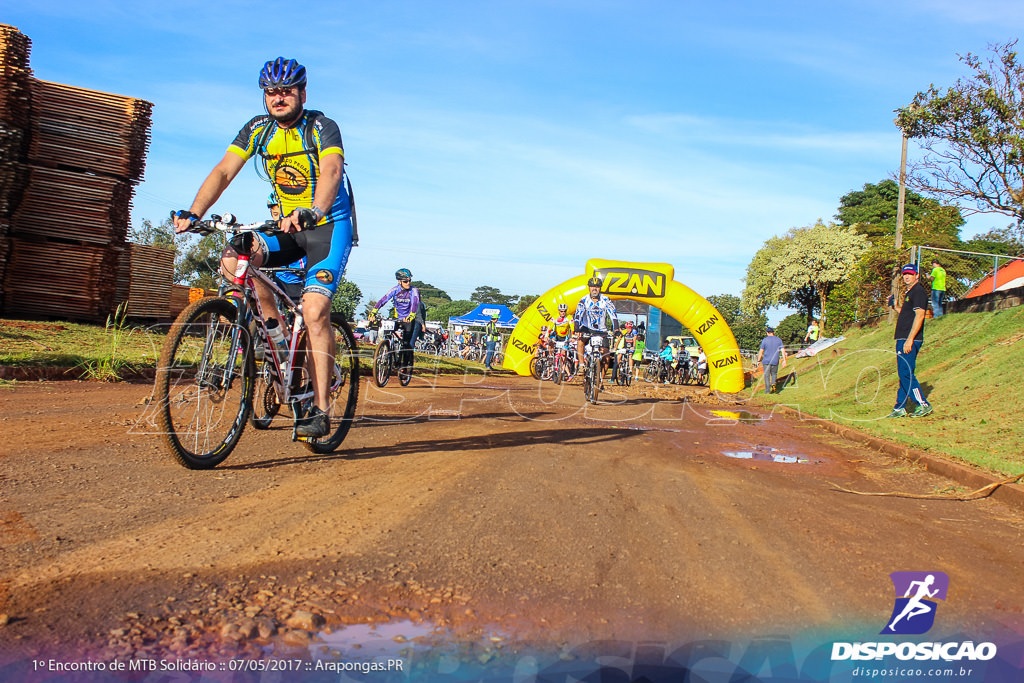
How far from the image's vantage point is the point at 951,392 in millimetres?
11273

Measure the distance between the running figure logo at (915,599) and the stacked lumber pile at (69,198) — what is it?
13136 mm

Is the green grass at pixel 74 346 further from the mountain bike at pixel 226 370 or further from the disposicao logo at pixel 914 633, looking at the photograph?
the disposicao logo at pixel 914 633

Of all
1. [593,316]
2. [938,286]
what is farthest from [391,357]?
[938,286]

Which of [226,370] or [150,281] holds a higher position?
[150,281]

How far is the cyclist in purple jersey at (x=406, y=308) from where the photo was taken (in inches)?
518

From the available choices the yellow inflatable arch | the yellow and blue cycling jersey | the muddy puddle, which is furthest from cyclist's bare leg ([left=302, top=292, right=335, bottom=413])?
the yellow inflatable arch

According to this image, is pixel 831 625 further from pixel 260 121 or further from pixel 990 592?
pixel 260 121

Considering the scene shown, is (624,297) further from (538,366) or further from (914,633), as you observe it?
(914,633)

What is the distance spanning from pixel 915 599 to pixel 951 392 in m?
9.85

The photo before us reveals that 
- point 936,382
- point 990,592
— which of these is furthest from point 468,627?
point 936,382

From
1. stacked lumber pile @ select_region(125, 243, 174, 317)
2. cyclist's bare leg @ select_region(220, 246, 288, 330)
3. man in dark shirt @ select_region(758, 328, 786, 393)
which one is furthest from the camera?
man in dark shirt @ select_region(758, 328, 786, 393)

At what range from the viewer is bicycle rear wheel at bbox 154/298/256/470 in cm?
391

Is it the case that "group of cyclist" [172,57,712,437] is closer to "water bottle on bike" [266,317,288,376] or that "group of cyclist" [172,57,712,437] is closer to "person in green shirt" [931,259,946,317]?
"water bottle on bike" [266,317,288,376]

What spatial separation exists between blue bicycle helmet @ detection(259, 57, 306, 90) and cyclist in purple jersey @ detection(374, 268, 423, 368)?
8.52 m
